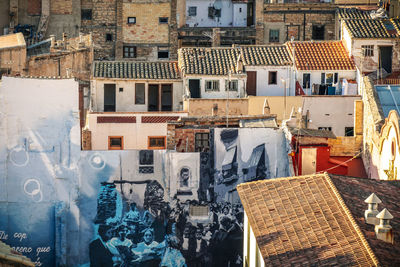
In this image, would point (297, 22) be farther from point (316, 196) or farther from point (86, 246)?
point (316, 196)

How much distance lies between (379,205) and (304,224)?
7.73 ft

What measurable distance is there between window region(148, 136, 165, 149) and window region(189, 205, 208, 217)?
7.79 m

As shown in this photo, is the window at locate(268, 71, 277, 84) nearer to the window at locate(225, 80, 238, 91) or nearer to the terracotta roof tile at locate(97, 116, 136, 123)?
the window at locate(225, 80, 238, 91)

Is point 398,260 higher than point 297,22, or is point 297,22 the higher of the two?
point 297,22

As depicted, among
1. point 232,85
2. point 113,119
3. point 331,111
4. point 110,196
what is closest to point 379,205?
point 110,196

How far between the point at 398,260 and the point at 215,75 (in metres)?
28.1

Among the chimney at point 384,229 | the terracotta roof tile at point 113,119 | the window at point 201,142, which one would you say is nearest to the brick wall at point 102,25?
the terracotta roof tile at point 113,119

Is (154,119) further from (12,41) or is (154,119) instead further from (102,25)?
(102,25)

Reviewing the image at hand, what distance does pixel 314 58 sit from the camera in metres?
60.4

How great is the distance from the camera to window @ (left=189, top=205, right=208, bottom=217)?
45.8 meters

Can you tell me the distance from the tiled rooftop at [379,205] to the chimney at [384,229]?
13 centimetres

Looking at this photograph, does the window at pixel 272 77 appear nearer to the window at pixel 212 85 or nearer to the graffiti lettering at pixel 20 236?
the window at pixel 212 85

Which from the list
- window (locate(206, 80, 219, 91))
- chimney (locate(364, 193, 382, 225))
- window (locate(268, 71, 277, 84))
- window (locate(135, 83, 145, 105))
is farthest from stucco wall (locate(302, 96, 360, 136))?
chimney (locate(364, 193, 382, 225))

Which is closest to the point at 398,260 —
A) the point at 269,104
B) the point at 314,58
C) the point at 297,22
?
the point at 269,104
